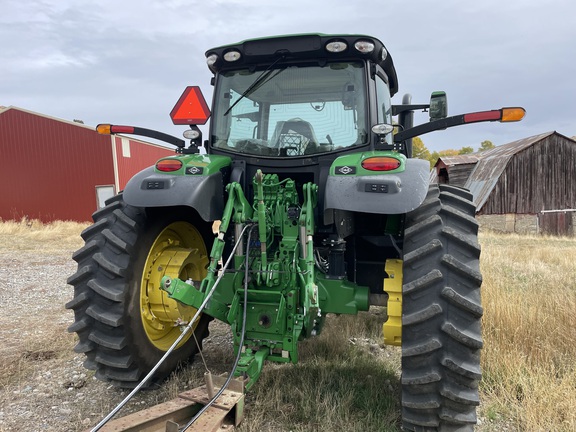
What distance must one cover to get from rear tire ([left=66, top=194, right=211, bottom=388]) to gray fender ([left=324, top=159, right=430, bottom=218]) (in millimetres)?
1266

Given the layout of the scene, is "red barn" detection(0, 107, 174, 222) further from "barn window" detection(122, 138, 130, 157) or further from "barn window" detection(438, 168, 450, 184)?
"barn window" detection(438, 168, 450, 184)

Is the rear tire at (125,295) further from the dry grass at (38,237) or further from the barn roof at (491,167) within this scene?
the barn roof at (491,167)

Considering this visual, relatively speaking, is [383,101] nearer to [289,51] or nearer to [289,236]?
[289,51]

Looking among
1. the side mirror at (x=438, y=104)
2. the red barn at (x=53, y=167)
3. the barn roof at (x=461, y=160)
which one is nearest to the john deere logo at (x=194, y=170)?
the side mirror at (x=438, y=104)

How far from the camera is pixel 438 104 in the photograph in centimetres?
367

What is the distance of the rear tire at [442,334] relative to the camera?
7.74 feet

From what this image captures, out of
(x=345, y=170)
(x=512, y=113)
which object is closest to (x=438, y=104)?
(x=512, y=113)

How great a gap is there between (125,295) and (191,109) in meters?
1.54

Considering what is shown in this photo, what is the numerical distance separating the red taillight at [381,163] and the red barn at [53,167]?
19.3 metres

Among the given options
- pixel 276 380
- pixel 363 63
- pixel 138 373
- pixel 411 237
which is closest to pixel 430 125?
pixel 363 63

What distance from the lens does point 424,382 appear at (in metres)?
2.38

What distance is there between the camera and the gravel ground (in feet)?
9.77

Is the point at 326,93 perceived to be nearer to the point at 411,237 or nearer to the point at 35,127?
the point at 411,237

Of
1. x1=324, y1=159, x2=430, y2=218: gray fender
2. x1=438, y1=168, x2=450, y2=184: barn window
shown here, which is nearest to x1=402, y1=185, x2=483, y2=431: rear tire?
x1=324, y1=159, x2=430, y2=218: gray fender
